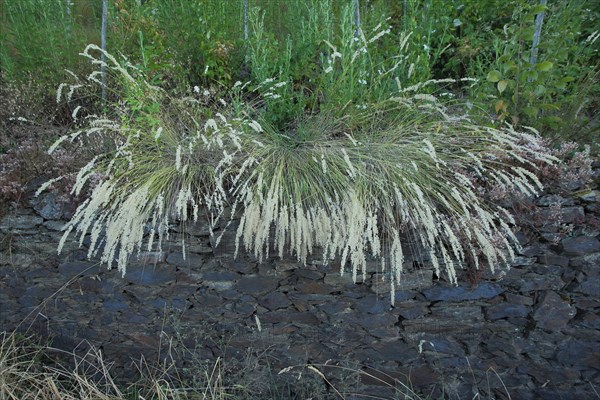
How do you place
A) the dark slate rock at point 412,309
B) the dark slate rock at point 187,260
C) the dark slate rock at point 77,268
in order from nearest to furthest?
the dark slate rock at point 412,309 → the dark slate rock at point 187,260 → the dark slate rock at point 77,268

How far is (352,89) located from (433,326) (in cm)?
152

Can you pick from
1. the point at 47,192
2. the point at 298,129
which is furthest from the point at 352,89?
the point at 47,192

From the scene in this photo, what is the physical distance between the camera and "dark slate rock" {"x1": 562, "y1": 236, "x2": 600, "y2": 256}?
2904 millimetres

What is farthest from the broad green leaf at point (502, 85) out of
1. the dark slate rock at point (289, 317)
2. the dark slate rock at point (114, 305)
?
the dark slate rock at point (114, 305)

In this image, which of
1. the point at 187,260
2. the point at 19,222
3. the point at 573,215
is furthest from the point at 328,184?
the point at 19,222

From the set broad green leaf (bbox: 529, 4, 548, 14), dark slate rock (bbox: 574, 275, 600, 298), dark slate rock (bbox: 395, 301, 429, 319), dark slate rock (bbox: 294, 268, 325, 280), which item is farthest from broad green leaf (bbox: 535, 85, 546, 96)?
dark slate rock (bbox: 294, 268, 325, 280)

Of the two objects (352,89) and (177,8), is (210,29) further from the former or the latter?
(352,89)

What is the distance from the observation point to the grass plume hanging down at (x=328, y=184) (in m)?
2.80

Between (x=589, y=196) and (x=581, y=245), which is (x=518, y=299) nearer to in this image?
(x=581, y=245)

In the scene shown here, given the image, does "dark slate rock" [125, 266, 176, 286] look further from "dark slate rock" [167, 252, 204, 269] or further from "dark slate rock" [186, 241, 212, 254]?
"dark slate rock" [186, 241, 212, 254]

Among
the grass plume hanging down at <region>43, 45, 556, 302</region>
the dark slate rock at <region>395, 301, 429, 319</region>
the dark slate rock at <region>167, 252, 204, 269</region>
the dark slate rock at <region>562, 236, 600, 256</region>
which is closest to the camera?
the grass plume hanging down at <region>43, 45, 556, 302</region>

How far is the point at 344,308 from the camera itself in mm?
3057

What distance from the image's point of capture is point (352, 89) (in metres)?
3.22

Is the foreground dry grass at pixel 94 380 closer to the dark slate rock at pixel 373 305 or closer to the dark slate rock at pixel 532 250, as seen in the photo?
the dark slate rock at pixel 373 305
